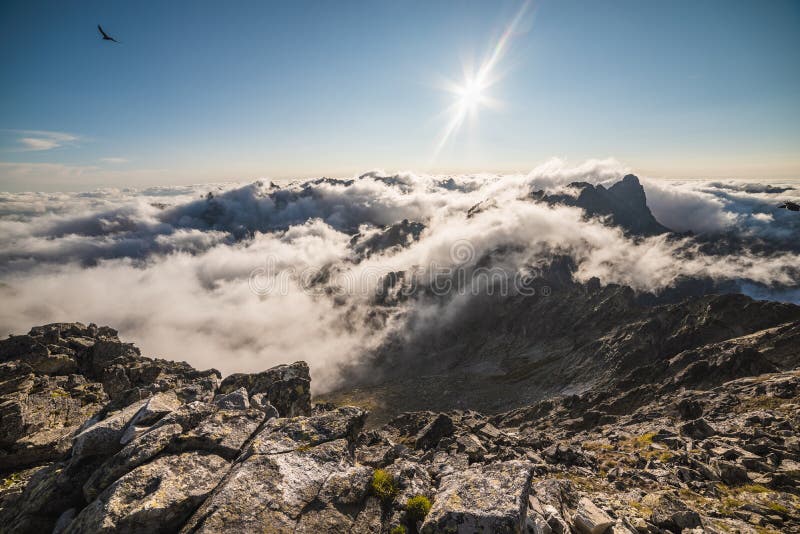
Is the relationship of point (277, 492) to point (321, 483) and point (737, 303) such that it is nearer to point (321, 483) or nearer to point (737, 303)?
point (321, 483)

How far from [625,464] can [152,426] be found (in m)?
45.8

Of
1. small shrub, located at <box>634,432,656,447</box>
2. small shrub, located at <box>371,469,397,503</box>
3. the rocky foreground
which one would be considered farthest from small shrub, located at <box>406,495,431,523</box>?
small shrub, located at <box>634,432,656,447</box>

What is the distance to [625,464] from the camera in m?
37.8

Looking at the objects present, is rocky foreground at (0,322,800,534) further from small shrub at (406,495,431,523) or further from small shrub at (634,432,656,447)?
small shrub at (634,432,656,447)

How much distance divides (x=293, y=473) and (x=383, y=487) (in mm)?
4345

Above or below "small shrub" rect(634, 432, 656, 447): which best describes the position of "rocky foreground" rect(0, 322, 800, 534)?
above

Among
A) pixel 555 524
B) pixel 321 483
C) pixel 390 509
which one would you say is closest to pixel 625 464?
pixel 555 524

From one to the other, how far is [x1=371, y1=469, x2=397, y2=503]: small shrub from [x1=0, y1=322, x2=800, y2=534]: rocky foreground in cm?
11

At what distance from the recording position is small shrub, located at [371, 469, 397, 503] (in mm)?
15959

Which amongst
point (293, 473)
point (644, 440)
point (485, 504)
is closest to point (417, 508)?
point (485, 504)

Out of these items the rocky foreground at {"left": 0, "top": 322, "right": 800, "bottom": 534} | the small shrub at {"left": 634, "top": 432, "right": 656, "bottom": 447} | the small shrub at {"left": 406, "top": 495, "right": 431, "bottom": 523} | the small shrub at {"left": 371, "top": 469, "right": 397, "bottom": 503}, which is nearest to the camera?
the rocky foreground at {"left": 0, "top": 322, "right": 800, "bottom": 534}

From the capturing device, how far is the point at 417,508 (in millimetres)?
14961

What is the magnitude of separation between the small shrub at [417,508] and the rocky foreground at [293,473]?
6cm

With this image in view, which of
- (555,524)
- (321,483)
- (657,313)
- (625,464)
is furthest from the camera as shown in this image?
(657,313)
